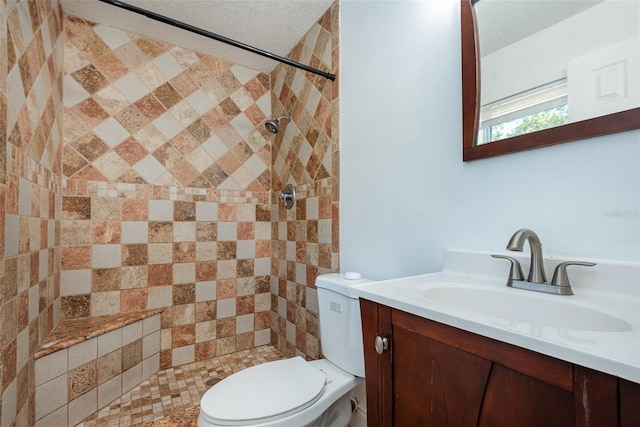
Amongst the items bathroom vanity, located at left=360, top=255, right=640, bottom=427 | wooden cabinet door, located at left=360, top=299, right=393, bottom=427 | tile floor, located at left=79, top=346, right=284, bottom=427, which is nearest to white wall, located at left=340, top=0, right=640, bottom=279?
bathroom vanity, located at left=360, top=255, right=640, bottom=427

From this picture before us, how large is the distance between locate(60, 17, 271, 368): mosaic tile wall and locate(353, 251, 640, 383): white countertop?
1.64 m

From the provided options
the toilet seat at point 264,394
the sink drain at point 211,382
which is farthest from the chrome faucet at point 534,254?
the sink drain at point 211,382

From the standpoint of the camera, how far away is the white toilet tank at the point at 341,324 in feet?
3.91

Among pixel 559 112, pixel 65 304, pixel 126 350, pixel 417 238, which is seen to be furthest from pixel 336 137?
pixel 65 304

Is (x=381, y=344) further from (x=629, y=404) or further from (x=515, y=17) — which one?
(x=515, y=17)

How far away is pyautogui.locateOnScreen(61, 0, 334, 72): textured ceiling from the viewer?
1729mm

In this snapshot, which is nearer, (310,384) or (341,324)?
(310,384)

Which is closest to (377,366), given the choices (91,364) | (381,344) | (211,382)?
(381,344)

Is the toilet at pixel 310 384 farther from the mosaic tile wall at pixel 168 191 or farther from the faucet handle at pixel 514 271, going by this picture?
the mosaic tile wall at pixel 168 191

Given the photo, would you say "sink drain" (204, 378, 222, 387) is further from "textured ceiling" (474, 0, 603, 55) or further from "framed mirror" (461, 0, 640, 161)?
"textured ceiling" (474, 0, 603, 55)

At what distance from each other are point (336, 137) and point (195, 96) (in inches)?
46.4

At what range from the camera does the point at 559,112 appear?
32.7 inches

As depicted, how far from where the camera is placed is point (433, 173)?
1.16 metres

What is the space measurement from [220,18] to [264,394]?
206cm
